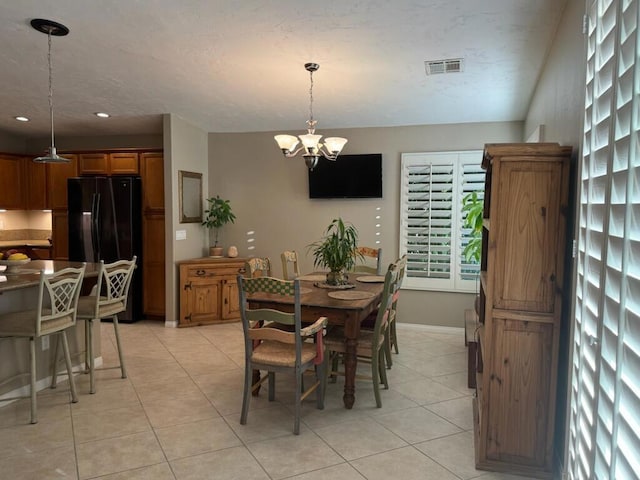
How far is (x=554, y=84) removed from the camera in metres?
2.89

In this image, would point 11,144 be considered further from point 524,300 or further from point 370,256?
point 524,300

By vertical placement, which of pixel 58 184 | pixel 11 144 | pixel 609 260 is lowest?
pixel 609 260

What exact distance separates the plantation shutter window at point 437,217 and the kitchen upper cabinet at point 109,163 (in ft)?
11.8

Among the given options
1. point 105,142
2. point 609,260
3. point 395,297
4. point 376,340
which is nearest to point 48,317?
point 376,340

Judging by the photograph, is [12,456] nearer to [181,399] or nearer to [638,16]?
[181,399]

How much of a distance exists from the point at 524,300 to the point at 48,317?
308cm

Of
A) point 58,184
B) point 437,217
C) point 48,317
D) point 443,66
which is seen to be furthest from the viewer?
point 58,184

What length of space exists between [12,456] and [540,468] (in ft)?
9.86

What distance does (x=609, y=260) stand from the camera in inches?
51.1

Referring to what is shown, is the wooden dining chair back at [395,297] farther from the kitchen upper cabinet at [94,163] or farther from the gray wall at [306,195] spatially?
the kitchen upper cabinet at [94,163]

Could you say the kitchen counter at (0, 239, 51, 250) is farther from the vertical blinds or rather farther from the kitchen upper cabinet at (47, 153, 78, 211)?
the vertical blinds

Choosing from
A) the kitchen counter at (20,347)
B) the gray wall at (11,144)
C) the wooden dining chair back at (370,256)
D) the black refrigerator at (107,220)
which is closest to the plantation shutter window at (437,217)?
the wooden dining chair back at (370,256)

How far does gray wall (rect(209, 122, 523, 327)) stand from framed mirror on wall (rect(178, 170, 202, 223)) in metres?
0.32

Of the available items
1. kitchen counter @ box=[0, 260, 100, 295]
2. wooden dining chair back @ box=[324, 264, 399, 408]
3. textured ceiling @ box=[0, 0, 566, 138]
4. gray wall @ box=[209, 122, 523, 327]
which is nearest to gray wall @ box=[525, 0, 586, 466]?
textured ceiling @ box=[0, 0, 566, 138]
